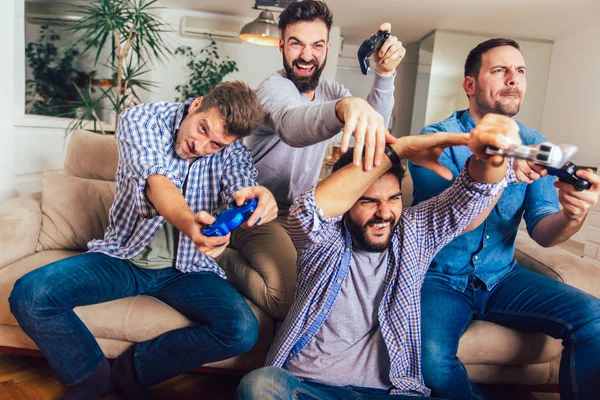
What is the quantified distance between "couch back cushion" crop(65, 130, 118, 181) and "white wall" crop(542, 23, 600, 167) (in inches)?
198

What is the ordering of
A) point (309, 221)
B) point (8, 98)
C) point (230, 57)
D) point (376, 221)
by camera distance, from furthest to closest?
point (230, 57), point (8, 98), point (376, 221), point (309, 221)

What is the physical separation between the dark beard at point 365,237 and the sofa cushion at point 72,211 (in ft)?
3.81

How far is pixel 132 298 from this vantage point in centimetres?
159

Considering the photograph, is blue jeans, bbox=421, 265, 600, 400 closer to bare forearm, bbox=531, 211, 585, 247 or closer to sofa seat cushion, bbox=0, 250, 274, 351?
bare forearm, bbox=531, 211, 585, 247

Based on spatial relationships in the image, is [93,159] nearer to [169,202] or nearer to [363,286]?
[169,202]

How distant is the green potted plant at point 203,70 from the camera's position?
579 cm

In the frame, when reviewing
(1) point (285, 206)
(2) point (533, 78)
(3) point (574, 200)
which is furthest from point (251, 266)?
(2) point (533, 78)

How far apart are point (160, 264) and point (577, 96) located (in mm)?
5781

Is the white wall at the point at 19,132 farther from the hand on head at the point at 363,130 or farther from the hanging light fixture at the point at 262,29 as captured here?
the hand on head at the point at 363,130

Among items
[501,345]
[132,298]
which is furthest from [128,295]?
[501,345]

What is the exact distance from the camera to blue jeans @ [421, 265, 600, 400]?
1.29 metres

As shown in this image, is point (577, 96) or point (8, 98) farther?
point (577, 96)

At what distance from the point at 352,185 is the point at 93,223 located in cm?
129

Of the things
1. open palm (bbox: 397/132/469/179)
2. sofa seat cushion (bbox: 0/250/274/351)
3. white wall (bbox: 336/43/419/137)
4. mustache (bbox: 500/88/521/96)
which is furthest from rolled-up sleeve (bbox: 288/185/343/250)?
white wall (bbox: 336/43/419/137)
